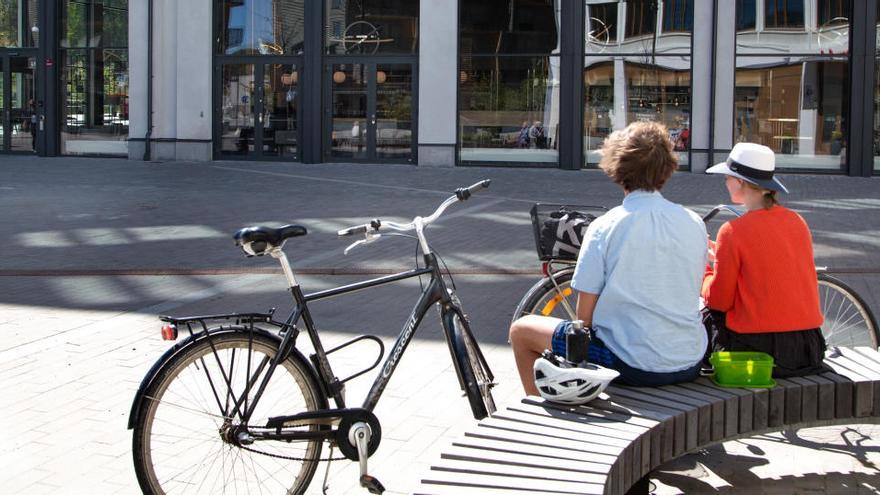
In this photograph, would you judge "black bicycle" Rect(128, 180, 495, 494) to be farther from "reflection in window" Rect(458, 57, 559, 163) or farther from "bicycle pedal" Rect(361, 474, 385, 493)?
"reflection in window" Rect(458, 57, 559, 163)

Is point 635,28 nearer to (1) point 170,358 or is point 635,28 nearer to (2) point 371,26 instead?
(2) point 371,26

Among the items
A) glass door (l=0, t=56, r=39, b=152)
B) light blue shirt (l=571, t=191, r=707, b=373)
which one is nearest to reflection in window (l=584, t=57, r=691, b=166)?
glass door (l=0, t=56, r=39, b=152)

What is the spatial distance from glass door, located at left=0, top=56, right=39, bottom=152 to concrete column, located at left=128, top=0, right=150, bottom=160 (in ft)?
10.3

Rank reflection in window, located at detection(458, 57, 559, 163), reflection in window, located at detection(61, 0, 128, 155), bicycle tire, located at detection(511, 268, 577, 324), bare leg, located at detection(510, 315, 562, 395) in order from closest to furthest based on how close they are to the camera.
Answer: bare leg, located at detection(510, 315, 562, 395) → bicycle tire, located at detection(511, 268, 577, 324) → reflection in window, located at detection(458, 57, 559, 163) → reflection in window, located at detection(61, 0, 128, 155)

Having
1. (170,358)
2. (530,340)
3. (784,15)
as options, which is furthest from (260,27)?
(170,358)

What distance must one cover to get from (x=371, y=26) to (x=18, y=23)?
374 inches

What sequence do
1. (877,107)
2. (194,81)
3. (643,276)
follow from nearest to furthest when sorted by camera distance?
(643,276) < (877,107) < (194,81)

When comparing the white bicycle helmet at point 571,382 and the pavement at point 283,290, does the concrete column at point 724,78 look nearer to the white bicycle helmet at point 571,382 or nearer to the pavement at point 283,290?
the pavement at point 283,290

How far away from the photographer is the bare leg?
4.30m

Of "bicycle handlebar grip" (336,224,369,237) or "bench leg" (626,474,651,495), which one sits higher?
"bicycle handlebar grip" (336,224,369,237)

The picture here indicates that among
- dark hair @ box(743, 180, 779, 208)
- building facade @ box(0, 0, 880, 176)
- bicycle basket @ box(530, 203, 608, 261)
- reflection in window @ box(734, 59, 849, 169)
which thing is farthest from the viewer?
building facade @ box(0, 0, 880, 176)

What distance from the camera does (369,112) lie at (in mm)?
26125

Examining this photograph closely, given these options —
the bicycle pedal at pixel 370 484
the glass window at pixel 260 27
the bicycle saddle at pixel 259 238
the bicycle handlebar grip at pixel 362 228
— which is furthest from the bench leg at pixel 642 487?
the glass window at pixel 260 27

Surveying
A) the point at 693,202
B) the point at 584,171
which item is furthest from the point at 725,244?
the point at 584,171
